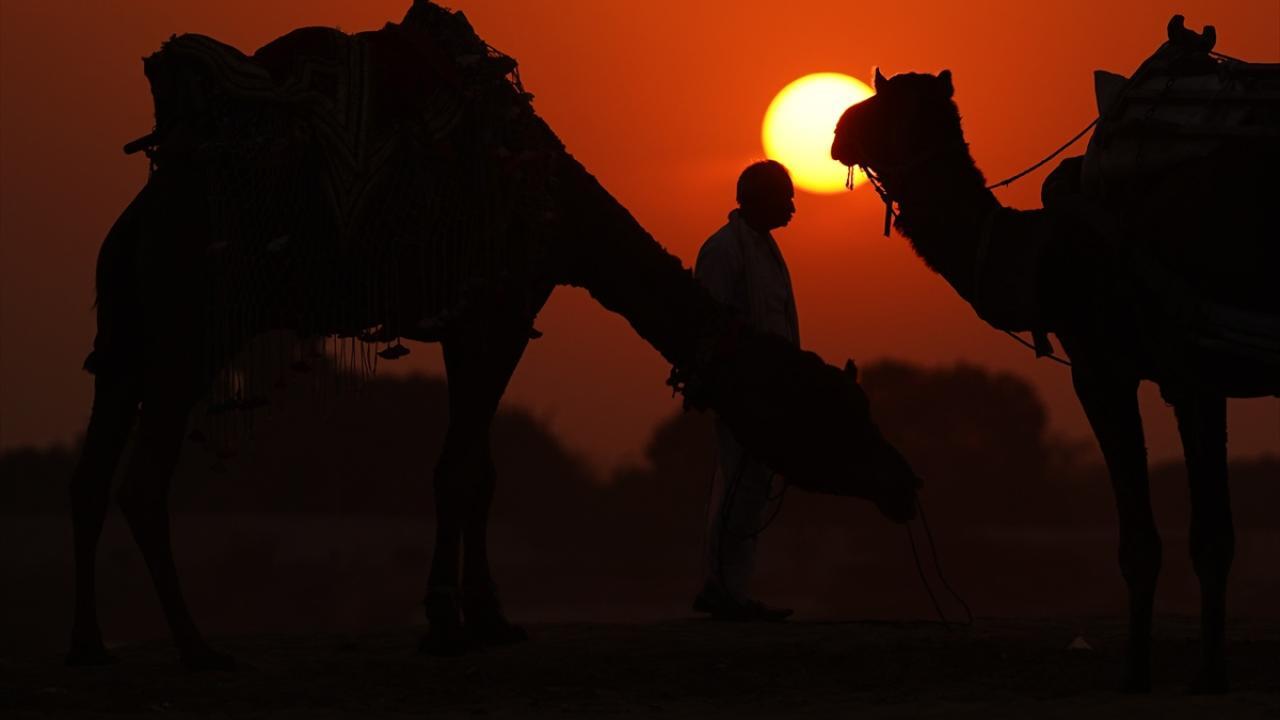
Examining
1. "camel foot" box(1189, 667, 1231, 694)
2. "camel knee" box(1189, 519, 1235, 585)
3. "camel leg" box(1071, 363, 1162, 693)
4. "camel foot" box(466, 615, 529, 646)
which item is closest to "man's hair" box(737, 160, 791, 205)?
"camel foot" box(466, 615, 529, 646)

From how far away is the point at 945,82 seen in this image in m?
9.57

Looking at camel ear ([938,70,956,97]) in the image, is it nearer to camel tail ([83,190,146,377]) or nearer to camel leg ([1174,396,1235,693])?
camel leg ([1174,396,1235,693])

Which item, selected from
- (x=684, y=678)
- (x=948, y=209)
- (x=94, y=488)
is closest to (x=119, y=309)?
(x=94, y=488)

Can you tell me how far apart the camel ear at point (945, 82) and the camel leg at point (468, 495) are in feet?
9.17

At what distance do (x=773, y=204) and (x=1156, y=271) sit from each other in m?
4.53

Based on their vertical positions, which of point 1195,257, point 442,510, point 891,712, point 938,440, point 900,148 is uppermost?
point 938,440

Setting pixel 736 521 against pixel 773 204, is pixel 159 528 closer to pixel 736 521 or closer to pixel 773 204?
pixel 736 521

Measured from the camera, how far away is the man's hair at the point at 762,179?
12789 mm

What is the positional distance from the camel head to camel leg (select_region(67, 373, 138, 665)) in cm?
441

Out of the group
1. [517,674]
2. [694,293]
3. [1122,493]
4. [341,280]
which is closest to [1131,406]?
[1122,493]

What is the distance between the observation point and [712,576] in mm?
12398

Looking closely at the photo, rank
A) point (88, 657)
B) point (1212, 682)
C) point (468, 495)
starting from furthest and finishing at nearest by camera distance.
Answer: point (468, 495) → point (88, 657) → point (1212, 682)

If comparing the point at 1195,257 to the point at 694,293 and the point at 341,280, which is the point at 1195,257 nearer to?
the point at 694,293

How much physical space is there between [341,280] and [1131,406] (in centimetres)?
445
